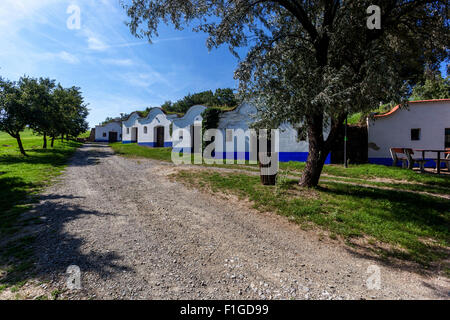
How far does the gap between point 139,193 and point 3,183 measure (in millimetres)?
5741

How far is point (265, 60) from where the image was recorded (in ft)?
19.5

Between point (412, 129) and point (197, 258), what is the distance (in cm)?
1747

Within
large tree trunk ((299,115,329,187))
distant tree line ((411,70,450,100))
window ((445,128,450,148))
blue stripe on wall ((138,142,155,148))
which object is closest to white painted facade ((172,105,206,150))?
blue stripe on wall ((138,142,155,148))

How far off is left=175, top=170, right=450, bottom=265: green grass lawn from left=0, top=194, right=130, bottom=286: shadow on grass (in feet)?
13.1

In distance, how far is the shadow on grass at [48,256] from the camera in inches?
105

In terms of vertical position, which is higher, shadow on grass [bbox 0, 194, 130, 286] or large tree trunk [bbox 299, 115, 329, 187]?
large tree trunk [bbox 299, 115, 329, 187]

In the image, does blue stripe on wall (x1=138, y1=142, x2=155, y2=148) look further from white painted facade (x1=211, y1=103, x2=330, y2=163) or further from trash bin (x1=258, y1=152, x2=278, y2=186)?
trash bin (x1=258, y1=152, x2=278, y2=186)

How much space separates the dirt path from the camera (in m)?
2.44

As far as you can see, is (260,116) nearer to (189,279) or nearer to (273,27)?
(273,27)

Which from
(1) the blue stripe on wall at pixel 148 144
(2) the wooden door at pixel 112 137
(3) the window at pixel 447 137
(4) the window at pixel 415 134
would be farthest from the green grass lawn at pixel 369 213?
(2) the wooden door at pixel 112 137

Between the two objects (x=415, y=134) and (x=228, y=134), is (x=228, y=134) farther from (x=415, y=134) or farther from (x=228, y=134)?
(x=415, y=134)

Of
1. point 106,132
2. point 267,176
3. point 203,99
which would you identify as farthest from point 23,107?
point 203,99

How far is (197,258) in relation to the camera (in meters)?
3.12

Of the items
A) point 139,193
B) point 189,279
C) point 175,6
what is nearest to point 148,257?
point 189,279
